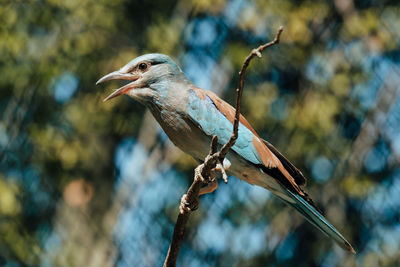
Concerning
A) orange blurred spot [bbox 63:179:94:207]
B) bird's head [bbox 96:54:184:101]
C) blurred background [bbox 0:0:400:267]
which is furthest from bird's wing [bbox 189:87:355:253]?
orange blurred spot [bbox 63:179:94:207]

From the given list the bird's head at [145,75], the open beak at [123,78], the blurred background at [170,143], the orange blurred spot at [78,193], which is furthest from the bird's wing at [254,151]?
the orange blurred spot at [78,193]

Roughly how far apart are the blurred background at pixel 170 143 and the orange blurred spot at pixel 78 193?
12mm

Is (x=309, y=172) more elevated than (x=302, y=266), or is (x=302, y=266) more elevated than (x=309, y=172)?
(x=309, y=172)

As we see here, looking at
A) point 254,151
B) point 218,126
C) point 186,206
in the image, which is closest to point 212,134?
point 218,126

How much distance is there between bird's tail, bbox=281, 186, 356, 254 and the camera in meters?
2.42

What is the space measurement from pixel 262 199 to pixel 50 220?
5.91 ft

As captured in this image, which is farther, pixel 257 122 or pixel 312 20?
pixel 312 20

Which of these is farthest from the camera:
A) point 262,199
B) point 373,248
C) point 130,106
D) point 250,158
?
point 130,106

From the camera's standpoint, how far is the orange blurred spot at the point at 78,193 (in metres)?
5.02

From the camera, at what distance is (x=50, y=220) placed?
16.1 ft

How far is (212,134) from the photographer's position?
2.44m

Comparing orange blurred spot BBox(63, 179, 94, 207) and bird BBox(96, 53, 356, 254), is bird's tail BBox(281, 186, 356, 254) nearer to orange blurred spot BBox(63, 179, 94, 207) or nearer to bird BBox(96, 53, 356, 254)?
bird BBox(96, 53, 356, 254)

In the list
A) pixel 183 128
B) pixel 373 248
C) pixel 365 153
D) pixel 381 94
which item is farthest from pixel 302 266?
pixel 183 128

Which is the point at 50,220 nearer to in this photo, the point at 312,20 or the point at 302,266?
the point at 302,266
